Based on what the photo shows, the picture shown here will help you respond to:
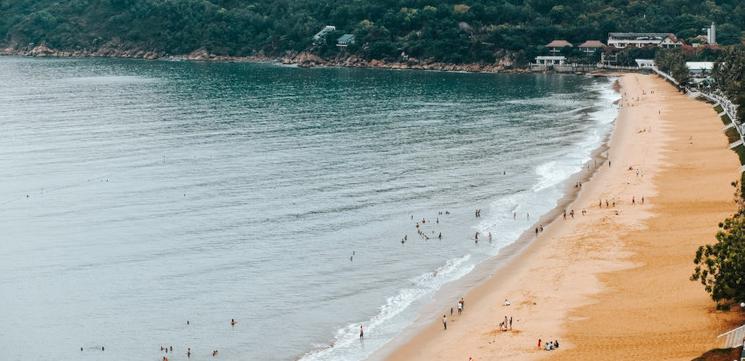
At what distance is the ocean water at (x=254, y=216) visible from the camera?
166 feet

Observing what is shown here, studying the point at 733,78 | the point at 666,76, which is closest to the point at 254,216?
the point at 733,78

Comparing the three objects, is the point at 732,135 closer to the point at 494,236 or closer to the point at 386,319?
the point at 494,236

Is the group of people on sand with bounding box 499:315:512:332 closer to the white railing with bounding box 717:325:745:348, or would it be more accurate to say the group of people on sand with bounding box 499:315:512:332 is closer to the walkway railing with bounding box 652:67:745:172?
the white railing with bounding box 717:325:745:348

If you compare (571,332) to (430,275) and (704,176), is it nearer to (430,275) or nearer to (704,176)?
(430,275)

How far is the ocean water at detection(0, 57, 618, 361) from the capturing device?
166ft

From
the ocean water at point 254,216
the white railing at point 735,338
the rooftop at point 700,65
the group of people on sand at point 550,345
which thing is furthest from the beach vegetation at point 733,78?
the group of people on sand at point 550,345

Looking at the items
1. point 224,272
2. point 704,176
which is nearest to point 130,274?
point 224,272

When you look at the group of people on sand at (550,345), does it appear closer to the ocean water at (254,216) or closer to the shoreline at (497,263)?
the shoreline at (497,263)

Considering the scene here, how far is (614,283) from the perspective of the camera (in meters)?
54.3

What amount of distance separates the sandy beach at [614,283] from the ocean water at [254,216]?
3437 millimetres

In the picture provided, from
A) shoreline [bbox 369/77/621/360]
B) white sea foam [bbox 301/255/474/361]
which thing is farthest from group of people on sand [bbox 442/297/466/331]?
white sea foam [bbox 301/255/474/361]

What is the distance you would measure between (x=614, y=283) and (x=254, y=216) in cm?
2986

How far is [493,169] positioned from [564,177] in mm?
7517

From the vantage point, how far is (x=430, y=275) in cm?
5941
